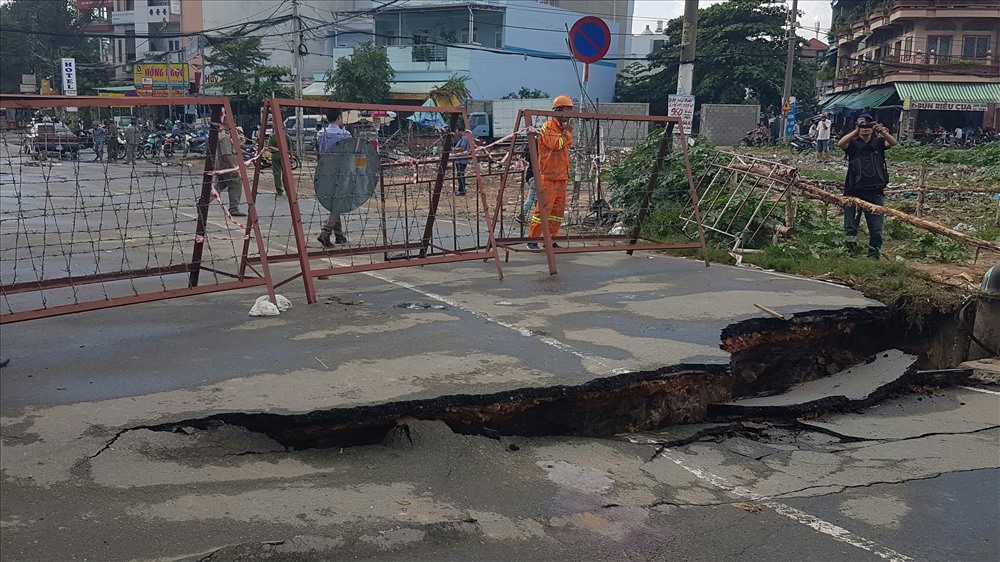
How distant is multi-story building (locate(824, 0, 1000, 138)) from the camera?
4122 cm

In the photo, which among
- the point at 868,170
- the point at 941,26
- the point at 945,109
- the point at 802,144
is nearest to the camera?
the point at 868,170

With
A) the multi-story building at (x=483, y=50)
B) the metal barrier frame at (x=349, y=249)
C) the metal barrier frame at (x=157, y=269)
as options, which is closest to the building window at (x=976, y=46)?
the multi-story building at (x=483, y=50)

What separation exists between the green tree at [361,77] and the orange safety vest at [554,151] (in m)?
32.5

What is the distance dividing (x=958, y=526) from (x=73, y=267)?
829 cm

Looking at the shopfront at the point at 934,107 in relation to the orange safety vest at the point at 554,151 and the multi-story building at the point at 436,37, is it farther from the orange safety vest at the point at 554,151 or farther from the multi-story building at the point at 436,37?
the orange safety vest at the point at 554,151

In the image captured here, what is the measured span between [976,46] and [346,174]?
4525 cm

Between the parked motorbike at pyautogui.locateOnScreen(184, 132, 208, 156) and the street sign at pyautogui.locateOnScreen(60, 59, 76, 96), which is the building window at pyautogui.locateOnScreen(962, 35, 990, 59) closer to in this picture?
the parked motorbike at pyautogui.locateOnScreen(184, 132, 208, 156)

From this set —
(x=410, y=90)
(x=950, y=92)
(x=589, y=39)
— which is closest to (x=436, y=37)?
(x=410, y=90)

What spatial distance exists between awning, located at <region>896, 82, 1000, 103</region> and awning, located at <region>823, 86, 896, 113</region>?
4.51 ft

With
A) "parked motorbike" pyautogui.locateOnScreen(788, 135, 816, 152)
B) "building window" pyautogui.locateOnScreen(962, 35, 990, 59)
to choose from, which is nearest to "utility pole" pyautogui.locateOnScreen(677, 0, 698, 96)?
"parked motorbike" pyautogui.locateOnScreen(788, 135, 816, 152)

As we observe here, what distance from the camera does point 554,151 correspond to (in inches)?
351

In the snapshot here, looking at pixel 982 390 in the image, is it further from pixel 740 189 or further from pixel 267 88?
pixel 267 88

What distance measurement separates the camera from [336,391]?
14.9 ft

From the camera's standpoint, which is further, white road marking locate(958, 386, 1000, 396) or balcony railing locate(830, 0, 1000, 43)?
balcony railing locate(830, 0, 1000, 43)
